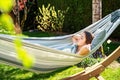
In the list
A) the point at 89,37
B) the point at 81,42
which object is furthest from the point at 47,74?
the point at 89,37

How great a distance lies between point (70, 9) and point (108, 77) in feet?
18.8

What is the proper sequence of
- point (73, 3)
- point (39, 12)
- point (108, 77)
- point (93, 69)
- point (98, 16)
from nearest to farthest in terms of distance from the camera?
point (93, 69), point (108, 77), point (98, 16), point (73, 3), point (39, 12)

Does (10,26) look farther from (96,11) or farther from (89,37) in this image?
(96,11)

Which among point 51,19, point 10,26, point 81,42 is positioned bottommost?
point 51,19

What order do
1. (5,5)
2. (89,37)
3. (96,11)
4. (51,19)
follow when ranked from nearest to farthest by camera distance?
(5,5) → (89,37) → (96,11) → (51,19)

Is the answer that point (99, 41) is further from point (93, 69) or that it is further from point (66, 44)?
point (93, 69)

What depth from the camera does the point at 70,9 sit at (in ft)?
34.8

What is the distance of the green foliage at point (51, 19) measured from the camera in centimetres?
1074

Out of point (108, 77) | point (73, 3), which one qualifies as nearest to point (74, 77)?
point (108, 77)

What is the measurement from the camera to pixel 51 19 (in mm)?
10883

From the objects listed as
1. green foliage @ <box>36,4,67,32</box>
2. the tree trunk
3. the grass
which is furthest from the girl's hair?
green foliage @ <box>36,4,67,32</box>

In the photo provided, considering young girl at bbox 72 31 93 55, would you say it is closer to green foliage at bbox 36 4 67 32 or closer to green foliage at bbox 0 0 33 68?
green foliage at bbox 0 0 33 68

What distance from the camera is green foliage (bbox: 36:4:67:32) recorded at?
1074 centimetres

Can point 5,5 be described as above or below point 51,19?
above
